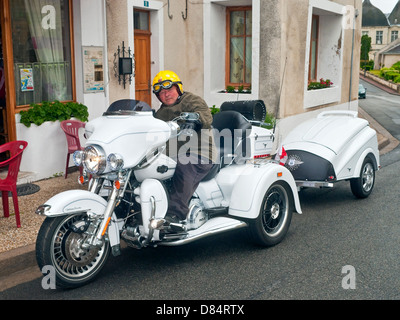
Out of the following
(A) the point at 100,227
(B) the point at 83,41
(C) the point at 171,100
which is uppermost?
(B) the point at 83,41

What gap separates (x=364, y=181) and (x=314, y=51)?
858cm

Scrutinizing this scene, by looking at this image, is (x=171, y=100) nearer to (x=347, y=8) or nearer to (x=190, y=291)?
(x=190, y=291)

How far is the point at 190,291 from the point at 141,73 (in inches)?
292

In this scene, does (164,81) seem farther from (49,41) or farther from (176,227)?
(49,41)

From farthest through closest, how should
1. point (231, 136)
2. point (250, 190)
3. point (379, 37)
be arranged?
point (379, 37), point (231, 136), point (250, 190)

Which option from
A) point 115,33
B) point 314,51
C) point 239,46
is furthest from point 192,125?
point 314,51

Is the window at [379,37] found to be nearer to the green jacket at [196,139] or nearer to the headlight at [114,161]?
the green jacket at [196,139]

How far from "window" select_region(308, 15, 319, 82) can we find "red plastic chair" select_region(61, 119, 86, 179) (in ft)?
26.8

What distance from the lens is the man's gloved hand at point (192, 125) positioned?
5066 millimetres

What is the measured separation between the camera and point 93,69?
9688 millimetres

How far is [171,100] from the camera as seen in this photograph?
549 cm

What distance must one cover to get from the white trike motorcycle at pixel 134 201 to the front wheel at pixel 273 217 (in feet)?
0.03

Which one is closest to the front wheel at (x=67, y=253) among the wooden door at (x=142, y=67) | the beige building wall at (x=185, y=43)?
the wooden door at (x=142, y=67)

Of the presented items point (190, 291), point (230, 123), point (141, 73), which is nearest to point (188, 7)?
point (141, 73)
